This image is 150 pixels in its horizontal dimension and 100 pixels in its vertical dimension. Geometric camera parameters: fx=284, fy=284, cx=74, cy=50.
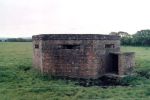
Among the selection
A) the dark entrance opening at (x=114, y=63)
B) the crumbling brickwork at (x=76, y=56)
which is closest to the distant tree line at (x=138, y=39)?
the dark entrance opening at (x=114, y=63)

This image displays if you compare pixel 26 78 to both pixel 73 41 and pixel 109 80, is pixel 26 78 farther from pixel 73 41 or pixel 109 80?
pixel 109 80

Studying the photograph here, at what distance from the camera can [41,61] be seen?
14.3m

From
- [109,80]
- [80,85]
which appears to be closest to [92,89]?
[80,85]

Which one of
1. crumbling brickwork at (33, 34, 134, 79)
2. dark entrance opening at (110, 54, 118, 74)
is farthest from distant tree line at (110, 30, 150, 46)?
crumbling brickwork at (33, 34, 134, 79)

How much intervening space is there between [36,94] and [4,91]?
54.4 inches

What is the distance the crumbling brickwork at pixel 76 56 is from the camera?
1338cm

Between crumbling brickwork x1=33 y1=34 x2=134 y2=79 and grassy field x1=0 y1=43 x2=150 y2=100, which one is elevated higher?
crumbling brickwork x1=33 y1=34 x2=134 y2=79

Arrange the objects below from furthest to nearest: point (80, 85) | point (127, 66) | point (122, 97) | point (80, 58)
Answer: point (127, 66)
point (80, 58)
point (80, 85)
point (122, 97)

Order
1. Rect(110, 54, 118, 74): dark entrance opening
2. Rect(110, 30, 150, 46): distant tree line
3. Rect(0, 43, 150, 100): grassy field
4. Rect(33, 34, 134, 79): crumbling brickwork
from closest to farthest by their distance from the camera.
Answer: Rect(0, 43, 150, 100): grassy field < Rect(33, 34, 134, 79): crumbling brickwork < Rect(110, 54, 118, 74): dark entrance opening < Rect(110, 30, 150, 46): distant tree line

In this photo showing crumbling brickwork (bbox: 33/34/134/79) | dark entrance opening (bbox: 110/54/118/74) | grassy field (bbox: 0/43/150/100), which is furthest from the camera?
dark entrance opening (bbox: 110/54/118/74)

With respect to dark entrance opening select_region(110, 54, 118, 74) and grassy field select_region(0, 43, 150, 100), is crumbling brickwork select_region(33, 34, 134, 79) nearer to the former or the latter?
dark entrance opening select_region(110, 54, 118, 74)

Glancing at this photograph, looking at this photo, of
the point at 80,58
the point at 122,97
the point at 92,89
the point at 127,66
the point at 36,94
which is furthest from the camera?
the point at 127,66

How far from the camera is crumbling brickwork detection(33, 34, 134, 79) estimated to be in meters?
13.4

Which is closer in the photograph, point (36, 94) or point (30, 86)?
point (36, 94)
